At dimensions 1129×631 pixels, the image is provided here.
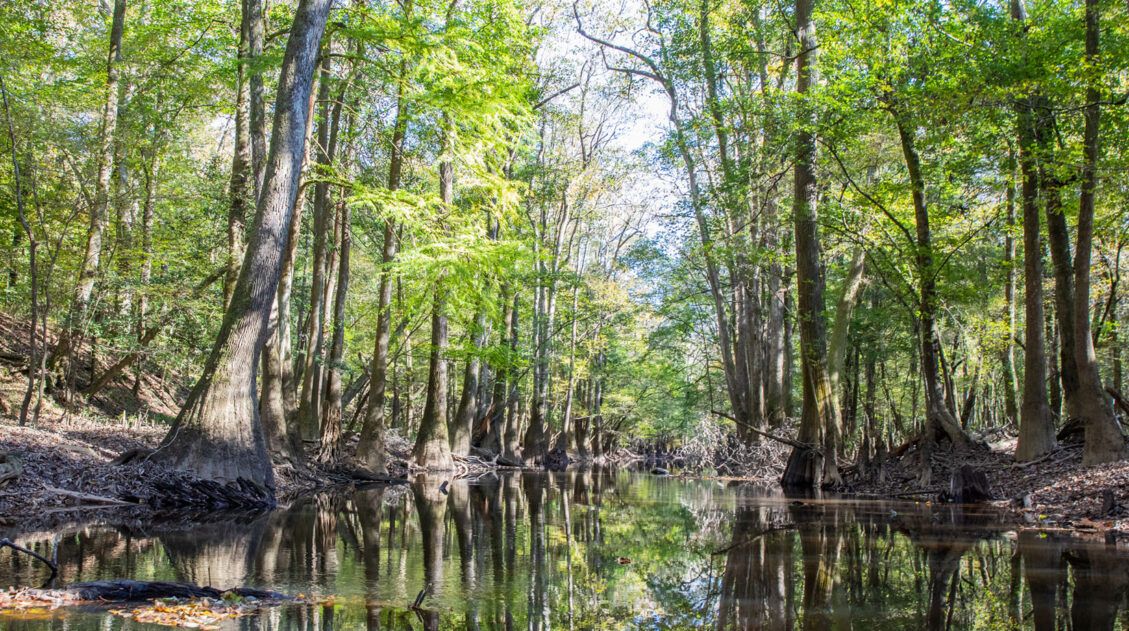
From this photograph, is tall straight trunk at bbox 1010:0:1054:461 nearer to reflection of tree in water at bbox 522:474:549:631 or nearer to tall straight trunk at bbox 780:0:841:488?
tall straight trunk at bbox 780:0:841:488

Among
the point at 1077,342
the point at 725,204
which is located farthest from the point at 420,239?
the point at 1077,342

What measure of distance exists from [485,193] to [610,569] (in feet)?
35.7

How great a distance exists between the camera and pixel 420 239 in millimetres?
14672

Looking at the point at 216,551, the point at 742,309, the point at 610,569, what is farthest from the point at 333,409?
the point at 742,309

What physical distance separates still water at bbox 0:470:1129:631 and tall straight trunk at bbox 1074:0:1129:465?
2.90 meters

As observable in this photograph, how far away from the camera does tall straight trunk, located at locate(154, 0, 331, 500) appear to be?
31.9ft

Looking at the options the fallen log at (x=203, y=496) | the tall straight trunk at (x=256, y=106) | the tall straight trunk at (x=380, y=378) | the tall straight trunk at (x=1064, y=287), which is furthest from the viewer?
the tall straight trunk at (x=380, y=378)

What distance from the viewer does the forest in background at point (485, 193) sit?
11023 mm

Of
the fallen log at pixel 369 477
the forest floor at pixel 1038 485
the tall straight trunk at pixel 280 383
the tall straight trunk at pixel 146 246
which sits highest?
the tall straight trunk at pixel 146 246

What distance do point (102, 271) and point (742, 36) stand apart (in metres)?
14.3

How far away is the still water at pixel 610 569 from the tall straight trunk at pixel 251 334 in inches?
50.5

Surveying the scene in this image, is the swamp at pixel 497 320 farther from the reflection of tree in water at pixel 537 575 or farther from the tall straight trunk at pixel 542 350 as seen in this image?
the tall straight trunk at pixel 542 350

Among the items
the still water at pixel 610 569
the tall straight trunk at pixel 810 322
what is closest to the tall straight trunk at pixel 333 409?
the still water at pixel 610 569

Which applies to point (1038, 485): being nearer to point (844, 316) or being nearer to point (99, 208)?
point (844, 316)
